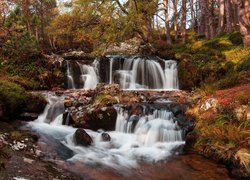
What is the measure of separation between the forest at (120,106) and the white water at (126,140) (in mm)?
32

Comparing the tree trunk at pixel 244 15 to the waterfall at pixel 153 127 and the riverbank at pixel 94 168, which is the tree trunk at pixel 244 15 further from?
the riverbank at pixel 94 168

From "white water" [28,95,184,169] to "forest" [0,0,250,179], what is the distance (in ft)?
0.10

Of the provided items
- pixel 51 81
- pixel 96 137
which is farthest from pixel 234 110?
pixel 51 81

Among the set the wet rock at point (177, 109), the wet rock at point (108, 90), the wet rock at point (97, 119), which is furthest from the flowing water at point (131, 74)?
the wet rock at point (97, 119)

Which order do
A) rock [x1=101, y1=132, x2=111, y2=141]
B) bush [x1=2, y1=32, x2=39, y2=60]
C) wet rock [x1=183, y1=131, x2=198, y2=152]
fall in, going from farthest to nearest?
rock [x1=101, y1=132, x2=111, y2=141] < wet rock [x1=183, y1=131, x2=198, y2=152] < bush [x1=2, y1=32, x2=39, y2=60]

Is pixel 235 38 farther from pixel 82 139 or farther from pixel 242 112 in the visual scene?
pixel 82 139

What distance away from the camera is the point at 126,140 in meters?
9.84

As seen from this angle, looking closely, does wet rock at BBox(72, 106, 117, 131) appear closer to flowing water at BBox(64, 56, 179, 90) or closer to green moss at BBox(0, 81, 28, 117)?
green moss at BBox(0, 81, 28, 117)

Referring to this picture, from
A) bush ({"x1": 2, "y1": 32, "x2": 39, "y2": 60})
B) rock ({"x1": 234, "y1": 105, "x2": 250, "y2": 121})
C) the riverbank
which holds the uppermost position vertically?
bush ({"x1": 2, "y1": 32, "x2": 39, "y2": 60})

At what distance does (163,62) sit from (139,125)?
28.1 feet

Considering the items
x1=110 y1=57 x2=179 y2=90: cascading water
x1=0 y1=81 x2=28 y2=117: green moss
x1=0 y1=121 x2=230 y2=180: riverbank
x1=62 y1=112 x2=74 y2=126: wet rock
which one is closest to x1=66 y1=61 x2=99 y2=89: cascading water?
x1=110 y1=57 x2=179 y2=90: cascading water

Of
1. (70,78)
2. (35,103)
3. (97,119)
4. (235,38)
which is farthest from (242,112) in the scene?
(235,38)

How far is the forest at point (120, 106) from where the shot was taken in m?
7.35

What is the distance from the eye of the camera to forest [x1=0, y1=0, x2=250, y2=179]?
735cm
